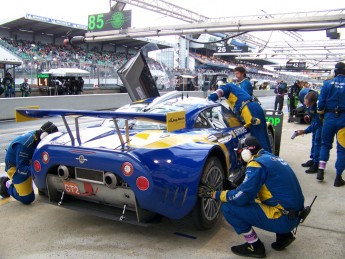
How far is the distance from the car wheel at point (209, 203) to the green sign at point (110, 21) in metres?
13.9

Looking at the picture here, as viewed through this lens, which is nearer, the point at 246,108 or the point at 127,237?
the point at 127,237

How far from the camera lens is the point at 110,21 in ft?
54.9

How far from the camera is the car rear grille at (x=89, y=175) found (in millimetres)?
3195

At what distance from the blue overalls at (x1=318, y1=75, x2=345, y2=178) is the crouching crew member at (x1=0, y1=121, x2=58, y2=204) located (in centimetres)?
395

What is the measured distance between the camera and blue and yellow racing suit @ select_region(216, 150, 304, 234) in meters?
2.88

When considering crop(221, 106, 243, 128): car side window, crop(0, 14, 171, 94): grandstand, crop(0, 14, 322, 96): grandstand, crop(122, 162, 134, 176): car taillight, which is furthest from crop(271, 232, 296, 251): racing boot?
crop(0, 14, 171, 94): grandstand

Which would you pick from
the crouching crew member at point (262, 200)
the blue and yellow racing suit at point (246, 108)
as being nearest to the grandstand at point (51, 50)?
the blue and yellow racing suit at point (246, 108)

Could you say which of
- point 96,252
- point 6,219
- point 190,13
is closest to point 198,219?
point 96,252

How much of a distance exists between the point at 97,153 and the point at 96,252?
0.87m

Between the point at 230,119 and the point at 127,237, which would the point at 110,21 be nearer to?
the point at 230,119

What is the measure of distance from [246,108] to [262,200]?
2437mm

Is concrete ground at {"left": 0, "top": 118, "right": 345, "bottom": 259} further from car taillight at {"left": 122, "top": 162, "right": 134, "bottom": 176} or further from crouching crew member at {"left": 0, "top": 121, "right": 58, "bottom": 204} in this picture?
car taillight at {"left": 122, "top": 162, "right": 134, "bottom": 176}

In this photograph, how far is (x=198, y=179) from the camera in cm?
313

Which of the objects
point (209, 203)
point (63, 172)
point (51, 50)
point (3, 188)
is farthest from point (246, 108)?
point (51, 50)
